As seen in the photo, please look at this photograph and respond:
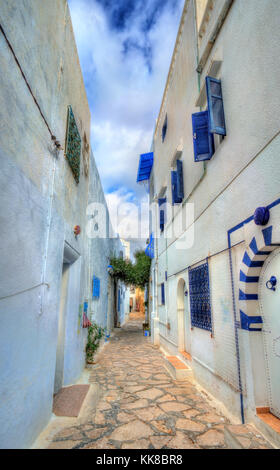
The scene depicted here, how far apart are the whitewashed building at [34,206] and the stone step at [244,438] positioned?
7.27 ft

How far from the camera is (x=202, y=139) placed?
5094 millimetres

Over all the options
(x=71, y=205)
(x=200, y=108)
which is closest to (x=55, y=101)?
(x=71, y=205)

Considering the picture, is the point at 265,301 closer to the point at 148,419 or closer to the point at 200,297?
the point at 200,297

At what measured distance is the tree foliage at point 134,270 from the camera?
14.8m

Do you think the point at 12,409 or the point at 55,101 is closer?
the point at 12,409

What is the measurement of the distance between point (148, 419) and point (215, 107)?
196 inches

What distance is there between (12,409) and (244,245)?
3260 mm

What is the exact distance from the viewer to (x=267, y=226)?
3.16m

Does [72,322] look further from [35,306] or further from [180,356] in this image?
[180,356]

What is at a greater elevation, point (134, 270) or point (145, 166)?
point (145, 166)

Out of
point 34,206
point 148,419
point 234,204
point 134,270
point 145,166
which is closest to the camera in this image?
point 34,206

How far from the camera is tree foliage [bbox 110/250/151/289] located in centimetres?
1484

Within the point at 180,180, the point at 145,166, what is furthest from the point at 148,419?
the point at 145,166

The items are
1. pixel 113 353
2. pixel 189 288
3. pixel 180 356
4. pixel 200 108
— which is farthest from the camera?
pixel 113 353
